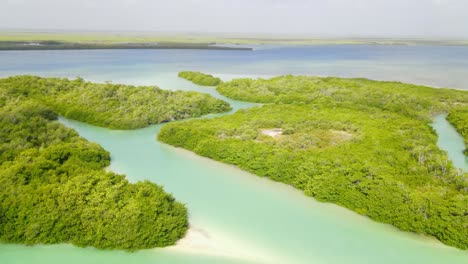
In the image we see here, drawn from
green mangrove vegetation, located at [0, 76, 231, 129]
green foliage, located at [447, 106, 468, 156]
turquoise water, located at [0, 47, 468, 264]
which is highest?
green mangrove vegetation, located at [0, 76, 231, 129]

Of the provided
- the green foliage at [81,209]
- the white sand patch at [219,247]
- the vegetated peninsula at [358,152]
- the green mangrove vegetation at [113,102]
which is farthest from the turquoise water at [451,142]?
the green mangrove vegetation at [113,102]

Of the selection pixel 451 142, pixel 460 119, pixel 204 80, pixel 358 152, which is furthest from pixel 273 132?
pixel 204 80

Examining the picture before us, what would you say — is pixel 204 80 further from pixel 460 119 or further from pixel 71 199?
pixel 71 199

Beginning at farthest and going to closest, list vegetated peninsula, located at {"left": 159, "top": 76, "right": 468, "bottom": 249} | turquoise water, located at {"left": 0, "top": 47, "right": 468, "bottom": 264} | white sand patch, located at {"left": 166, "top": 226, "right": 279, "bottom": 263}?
1. vegetated peninsula, located at {"left": 159, "top": 76, "right": 468, "bottom": 249}
2. white sand patch, located at {"left": 166, "top": 226, "right": 279, "bottom": 263}
3. turquoise water, located at {"left": 0, "top": 47, "right": 468, "bottom": 264}

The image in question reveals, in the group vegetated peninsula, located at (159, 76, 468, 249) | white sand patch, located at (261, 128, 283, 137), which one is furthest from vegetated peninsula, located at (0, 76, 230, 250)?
white sand patch, located at (261, 128, 283, 137)

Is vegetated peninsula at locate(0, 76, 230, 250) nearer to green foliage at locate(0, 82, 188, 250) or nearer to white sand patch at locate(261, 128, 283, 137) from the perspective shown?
green foliage at locate(0, 82, 188, 250)

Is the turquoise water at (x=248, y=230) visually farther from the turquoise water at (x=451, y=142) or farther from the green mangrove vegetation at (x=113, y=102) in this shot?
the turquoise water at (x=451, y=142)
